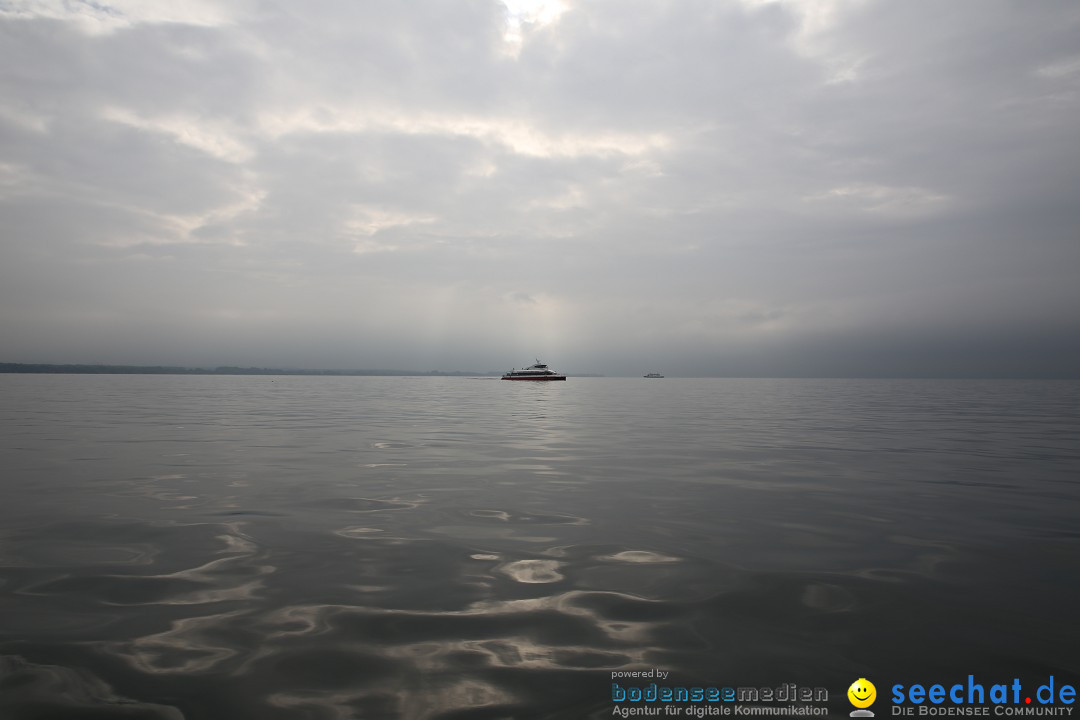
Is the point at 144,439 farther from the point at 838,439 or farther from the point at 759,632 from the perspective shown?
the point at 838,439

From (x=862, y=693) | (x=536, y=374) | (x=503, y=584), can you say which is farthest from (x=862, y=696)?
(x=536, y=374)

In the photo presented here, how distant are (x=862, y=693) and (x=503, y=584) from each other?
334 cm

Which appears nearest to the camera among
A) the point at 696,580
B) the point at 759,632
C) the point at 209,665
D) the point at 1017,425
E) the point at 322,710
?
the point at 322,710

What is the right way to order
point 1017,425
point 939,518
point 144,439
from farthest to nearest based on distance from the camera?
point 1017,425, point 144,439, point 939,518

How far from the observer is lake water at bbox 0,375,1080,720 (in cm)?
404

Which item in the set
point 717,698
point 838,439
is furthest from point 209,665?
point 838,439

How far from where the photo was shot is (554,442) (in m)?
18.9

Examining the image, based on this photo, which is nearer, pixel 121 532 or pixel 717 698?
pixel 717 698

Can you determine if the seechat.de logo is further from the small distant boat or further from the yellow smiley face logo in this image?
the small distant boat

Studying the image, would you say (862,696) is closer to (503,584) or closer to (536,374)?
(503,584)

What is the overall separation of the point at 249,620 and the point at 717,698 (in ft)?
13.2

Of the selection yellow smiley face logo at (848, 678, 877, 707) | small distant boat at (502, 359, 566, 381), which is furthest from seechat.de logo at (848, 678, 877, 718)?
small distant boat at (502, 359, 566, 381)

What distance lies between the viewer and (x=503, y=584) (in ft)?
19.5

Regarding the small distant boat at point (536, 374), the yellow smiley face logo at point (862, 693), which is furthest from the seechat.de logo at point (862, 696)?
the small distant boat at point (536, 374)
